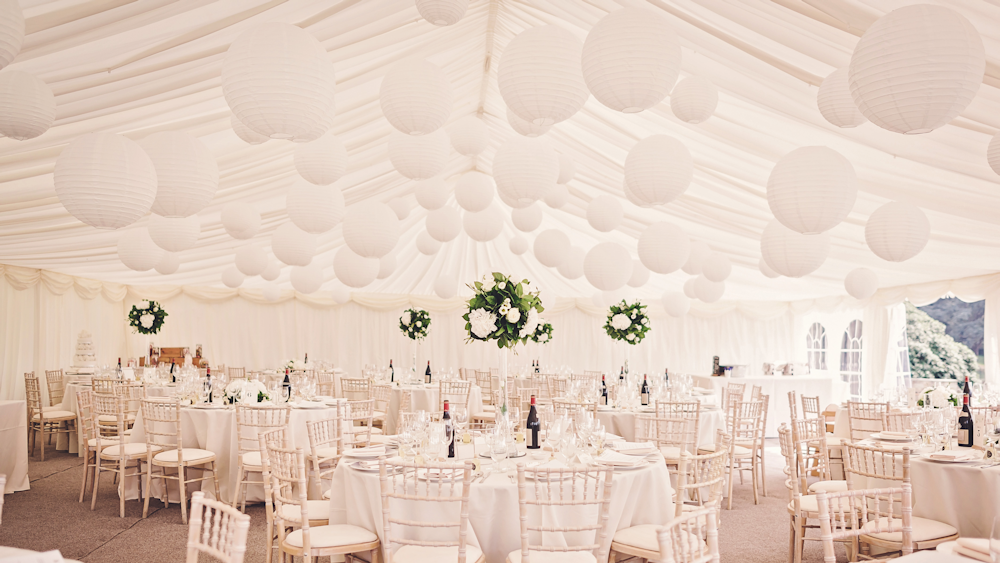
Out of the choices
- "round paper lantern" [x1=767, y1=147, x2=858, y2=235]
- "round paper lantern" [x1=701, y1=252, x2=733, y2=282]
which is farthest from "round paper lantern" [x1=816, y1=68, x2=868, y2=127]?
"round paper lantern" [x1=701, y1=252, x2=733, y2=282]

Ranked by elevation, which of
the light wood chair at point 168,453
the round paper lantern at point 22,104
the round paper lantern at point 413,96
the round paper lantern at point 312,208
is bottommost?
the light wood chair at point 168,453

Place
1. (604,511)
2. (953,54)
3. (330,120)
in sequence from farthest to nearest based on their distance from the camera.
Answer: (604,511) < (330,120) < (953,54)

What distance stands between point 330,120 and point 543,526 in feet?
7.38

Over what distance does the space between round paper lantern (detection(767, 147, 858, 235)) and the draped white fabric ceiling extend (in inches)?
29.3

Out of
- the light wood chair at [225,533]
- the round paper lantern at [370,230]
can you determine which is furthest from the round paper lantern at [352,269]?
the light wood chair at [225,533]

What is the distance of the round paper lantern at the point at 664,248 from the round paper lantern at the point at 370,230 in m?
2.26

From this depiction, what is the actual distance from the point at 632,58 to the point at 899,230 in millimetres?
2660

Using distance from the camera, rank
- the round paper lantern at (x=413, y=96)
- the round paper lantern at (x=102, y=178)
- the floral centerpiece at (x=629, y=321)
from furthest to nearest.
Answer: the floral centerpiece at (x=629, y=321) < the round paper lantern at (x=413, y=96) < the round paper lantern at (x=102, y=178)

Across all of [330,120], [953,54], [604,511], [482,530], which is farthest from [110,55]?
[953,54]

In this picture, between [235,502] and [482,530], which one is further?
[235,502]

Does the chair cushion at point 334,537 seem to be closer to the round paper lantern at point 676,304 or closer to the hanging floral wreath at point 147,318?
the round paper lantern at point 676,304

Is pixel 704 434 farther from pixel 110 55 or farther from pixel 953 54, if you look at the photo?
pixel 110 55

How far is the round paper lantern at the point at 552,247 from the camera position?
7453mm

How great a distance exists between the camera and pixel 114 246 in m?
9.12
